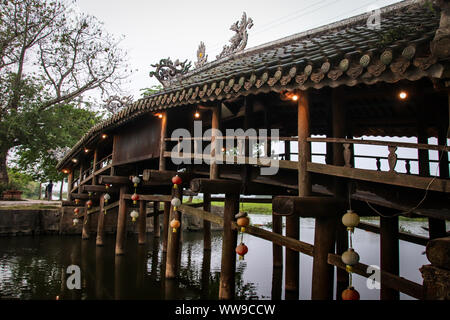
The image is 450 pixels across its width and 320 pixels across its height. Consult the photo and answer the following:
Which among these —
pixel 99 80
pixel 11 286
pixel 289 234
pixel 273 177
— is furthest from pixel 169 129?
pixel 99 80

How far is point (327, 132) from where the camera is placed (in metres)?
6.52

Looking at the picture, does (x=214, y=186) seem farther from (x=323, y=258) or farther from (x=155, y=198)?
(x=155, y=198)

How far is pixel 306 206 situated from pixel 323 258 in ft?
2.61

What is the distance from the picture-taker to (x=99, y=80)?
74.6 feet

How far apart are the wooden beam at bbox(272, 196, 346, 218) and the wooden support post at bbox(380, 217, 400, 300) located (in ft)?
6.73

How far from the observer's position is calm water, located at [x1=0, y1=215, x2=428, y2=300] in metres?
7.36

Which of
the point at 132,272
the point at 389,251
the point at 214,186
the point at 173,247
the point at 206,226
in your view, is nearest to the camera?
the point at 389,251

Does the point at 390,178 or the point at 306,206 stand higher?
the point at 390,178

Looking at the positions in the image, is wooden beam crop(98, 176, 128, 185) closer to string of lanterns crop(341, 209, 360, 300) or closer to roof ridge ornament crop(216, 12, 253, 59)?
roof ridge ornament crop(216, 12, 253, 59)

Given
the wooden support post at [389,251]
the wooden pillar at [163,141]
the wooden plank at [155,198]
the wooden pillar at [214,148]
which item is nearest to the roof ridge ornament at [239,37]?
the wooden pillar at [163,141]

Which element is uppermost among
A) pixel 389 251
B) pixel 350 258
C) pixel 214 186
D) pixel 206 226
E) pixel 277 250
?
pixel 214 186

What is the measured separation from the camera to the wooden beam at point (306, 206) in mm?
3662

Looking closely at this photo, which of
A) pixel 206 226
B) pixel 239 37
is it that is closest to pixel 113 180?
pixel 206 226

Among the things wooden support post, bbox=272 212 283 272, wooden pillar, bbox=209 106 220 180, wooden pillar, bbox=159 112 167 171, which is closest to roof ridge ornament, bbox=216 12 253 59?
wooden pillar, bbox=159 112 167 171
